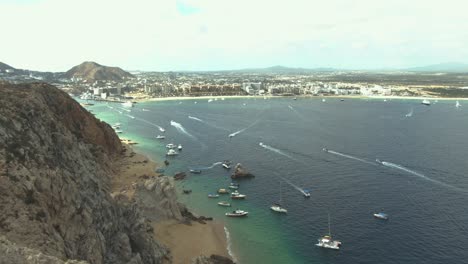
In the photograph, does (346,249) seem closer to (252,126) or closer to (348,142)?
(348,142)

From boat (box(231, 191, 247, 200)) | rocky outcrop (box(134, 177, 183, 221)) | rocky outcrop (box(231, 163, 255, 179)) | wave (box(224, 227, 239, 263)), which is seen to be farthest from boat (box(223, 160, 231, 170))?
rocky outcrop (box(134, 177, 183, 221))

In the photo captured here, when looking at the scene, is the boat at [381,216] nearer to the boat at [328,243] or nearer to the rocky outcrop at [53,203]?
the boat at [328,243]

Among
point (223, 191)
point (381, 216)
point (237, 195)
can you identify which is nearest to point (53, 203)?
point (237, 195)

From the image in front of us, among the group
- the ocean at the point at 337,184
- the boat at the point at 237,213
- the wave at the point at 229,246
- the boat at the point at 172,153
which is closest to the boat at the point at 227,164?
the ocean at the point at 337,184

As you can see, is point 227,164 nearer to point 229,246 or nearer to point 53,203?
point 229,246

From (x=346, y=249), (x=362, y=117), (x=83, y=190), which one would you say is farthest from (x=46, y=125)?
(x=362, y=117)

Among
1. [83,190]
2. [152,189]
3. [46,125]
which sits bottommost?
→ [152,189]
